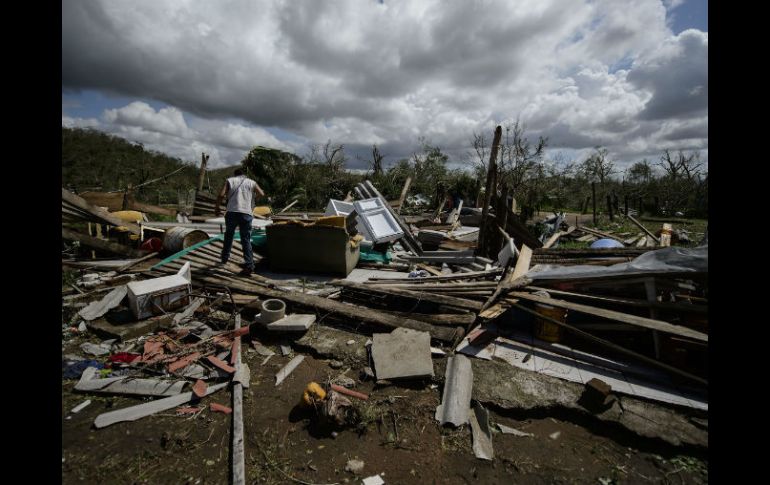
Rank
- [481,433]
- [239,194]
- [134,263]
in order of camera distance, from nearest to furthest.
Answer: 1. [481,433]
2. [239,194]
3. [134,263]

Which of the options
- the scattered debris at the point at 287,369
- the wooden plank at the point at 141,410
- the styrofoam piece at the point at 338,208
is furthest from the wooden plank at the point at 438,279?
the styrofoam piece at the point at 338,208

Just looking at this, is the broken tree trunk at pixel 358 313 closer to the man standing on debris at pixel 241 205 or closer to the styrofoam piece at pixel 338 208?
the man standing on debris at pixel 241 205

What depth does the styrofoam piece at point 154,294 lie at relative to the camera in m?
4.31

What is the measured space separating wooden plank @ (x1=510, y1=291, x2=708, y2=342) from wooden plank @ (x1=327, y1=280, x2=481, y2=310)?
63cm

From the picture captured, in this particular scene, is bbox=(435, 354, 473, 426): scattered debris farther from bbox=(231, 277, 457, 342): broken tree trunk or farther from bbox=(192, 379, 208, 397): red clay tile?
bbox=(192, 379, 208, 397): red clay tile

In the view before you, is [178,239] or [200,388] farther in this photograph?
[178,239]

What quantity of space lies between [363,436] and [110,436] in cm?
198

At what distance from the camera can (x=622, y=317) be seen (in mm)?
3691

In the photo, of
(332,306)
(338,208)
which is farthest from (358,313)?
(338,208)

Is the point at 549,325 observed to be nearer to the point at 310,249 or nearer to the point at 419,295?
the point at 419,295

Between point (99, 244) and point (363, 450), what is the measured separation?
7.65 metres

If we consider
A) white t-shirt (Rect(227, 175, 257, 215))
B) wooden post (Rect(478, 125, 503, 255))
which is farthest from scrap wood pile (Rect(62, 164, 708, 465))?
wooden post (Rect(478, 125, 503, 255))

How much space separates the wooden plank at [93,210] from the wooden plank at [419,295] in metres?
5.65
